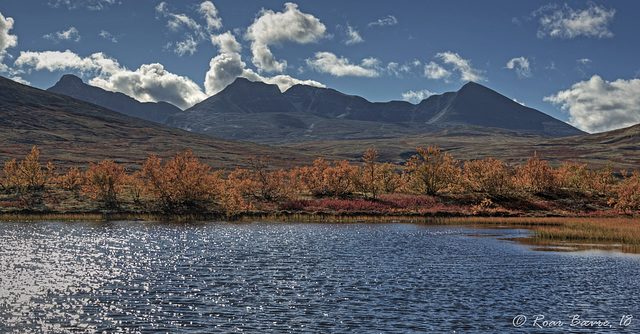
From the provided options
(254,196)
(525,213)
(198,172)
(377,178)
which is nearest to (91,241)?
(198,172)

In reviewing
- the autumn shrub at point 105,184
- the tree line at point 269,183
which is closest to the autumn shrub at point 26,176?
the tree line at point 269,183

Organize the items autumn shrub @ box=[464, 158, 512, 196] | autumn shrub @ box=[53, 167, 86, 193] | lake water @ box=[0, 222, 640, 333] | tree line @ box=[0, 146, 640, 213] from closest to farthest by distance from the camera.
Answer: lake water @ box=[0, 222, 640, 333] < tree line @ box=[0, 146, 640, 213] < autumn shrub @ box=[53, 167, 86, 193] < autumn shrub @ box=[464, 158, 512, 196]

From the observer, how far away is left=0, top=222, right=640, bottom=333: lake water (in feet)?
59.2

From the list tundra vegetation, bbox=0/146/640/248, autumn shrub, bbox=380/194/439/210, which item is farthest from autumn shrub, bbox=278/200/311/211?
autumn shrub, bbox=380/194/439/210

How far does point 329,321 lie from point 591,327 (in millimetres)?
10553

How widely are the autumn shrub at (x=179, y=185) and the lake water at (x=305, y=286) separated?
78.8 feet

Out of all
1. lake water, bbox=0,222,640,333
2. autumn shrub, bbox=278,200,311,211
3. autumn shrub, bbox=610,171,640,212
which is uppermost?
autumn shrub, bbox=610,171,640,212

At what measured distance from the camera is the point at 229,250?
117 feet

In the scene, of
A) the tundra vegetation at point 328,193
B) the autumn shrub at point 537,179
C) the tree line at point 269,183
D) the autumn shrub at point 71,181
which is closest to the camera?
the tundra vegetation at point 328,193

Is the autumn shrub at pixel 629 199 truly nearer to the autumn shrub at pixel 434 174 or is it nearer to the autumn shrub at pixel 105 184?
the autumn shrub at pixel 434 174

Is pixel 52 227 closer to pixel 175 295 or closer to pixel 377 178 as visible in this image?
pixel 175 295

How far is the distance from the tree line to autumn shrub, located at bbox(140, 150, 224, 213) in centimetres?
15

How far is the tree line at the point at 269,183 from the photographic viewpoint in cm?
6650

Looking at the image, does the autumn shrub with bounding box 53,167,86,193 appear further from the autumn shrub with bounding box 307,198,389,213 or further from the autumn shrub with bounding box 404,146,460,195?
the autumn shrub with bounding box 404,146,460,195
